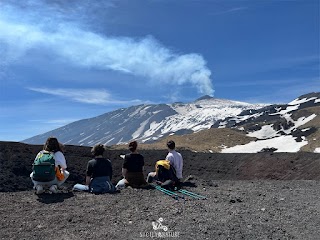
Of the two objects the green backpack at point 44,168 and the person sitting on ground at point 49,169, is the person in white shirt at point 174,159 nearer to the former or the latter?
the person sitting on ground at point 49,169

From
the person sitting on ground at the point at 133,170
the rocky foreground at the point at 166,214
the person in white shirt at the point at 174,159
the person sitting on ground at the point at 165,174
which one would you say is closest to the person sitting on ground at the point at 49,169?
the rocky foreground at the point at 166,214

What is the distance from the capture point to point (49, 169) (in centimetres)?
1205

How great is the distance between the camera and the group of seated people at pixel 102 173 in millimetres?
12370

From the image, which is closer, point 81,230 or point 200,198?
point 81,230

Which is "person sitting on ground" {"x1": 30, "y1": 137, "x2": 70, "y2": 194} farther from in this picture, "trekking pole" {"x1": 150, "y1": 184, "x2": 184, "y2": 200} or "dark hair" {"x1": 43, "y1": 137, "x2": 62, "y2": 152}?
"trekking pole" {"x1": 150, "y1": 184, "x2": 184, "y2": 200}

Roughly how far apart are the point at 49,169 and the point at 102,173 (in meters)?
1.66

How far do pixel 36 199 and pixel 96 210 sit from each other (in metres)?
2.39

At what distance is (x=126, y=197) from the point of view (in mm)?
12070

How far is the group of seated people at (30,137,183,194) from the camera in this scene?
12370 millimetres

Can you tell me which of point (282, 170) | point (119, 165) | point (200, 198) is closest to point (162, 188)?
point (200, 198)

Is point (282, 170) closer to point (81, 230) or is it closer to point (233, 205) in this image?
point (233, 205)

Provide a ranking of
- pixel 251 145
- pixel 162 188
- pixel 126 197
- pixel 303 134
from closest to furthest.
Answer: pixel 126 197
pixel 162 188
pixel 251 145
pixel 303 134
